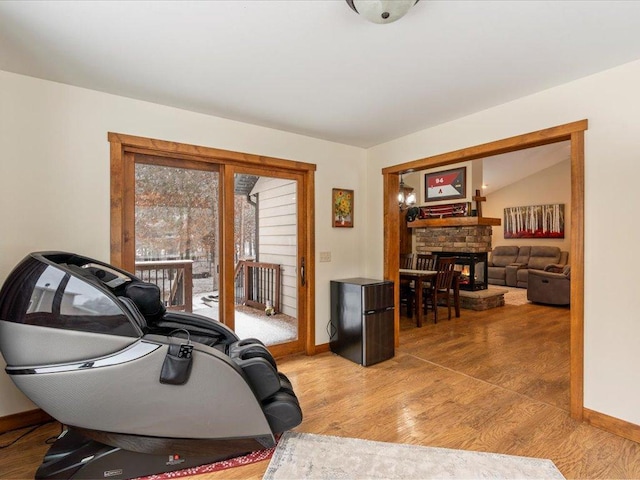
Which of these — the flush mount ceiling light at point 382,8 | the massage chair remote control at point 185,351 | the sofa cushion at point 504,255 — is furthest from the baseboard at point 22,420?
the sofa cushion at point 504,255

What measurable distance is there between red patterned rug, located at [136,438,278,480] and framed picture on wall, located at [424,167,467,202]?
6.13 meters

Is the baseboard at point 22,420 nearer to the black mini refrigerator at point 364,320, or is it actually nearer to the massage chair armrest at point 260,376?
the massage chair armrest at point 260,376

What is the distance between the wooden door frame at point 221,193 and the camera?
104 inches

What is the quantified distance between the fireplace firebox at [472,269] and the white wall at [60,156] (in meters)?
5.63

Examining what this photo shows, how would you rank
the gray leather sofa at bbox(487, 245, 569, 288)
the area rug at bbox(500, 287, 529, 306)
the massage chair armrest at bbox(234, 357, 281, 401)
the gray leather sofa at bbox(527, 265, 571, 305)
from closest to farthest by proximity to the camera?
the massage chair armrest at bbox(234, 357, 281, 401) → the gray leather sofa at bbox(527, 265, 571, 305) → the area rug at bbox(500, 287, 529, 306) → the gray leather sofa at bbox(487, 245, 569, 288)

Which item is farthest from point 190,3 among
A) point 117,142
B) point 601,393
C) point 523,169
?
point 523,169

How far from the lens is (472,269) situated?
6.75 m

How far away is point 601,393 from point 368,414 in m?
1.62

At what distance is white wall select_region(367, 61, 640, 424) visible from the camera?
2.16m

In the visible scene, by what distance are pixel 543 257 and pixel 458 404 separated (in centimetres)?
796

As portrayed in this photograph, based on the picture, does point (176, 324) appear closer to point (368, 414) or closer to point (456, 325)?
point (368, 414)

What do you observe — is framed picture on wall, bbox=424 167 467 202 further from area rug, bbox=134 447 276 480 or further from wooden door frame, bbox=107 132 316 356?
area rug, bbox=134 447 276 480

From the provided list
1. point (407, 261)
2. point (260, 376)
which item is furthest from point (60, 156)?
point (407, 261)

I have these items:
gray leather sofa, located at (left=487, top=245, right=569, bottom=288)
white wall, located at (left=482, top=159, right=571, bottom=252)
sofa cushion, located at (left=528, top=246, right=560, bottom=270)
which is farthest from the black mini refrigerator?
white wall, located at (left=482, top=159, right=571, bottom=252)
